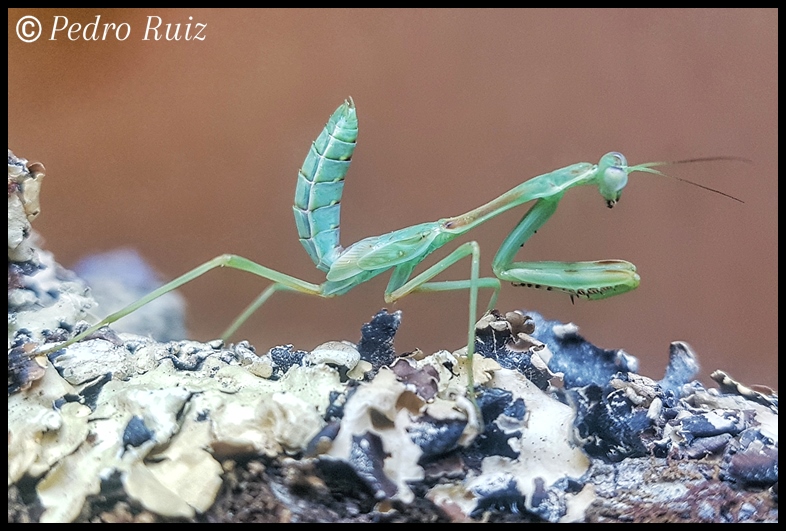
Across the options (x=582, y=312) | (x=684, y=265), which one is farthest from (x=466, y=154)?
(x=684, y=265)

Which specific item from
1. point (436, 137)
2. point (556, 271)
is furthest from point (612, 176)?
point (436, 137)

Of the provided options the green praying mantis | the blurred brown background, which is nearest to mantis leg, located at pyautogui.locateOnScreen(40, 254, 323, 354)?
the green praying mantis

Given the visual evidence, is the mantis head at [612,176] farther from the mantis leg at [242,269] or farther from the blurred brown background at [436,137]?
the mantis leg at [242,269]

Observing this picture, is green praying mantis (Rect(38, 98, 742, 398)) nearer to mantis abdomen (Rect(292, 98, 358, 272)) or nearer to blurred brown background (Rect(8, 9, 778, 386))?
mantis abdomen (Rect(292, 98, 358, 272))

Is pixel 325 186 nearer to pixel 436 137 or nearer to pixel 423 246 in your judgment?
pixel 423 246

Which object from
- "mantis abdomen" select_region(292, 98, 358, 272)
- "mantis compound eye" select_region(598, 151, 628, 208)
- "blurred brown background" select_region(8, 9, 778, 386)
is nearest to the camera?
"mantis compound eye" select_region(598, 151, 628, 208)
